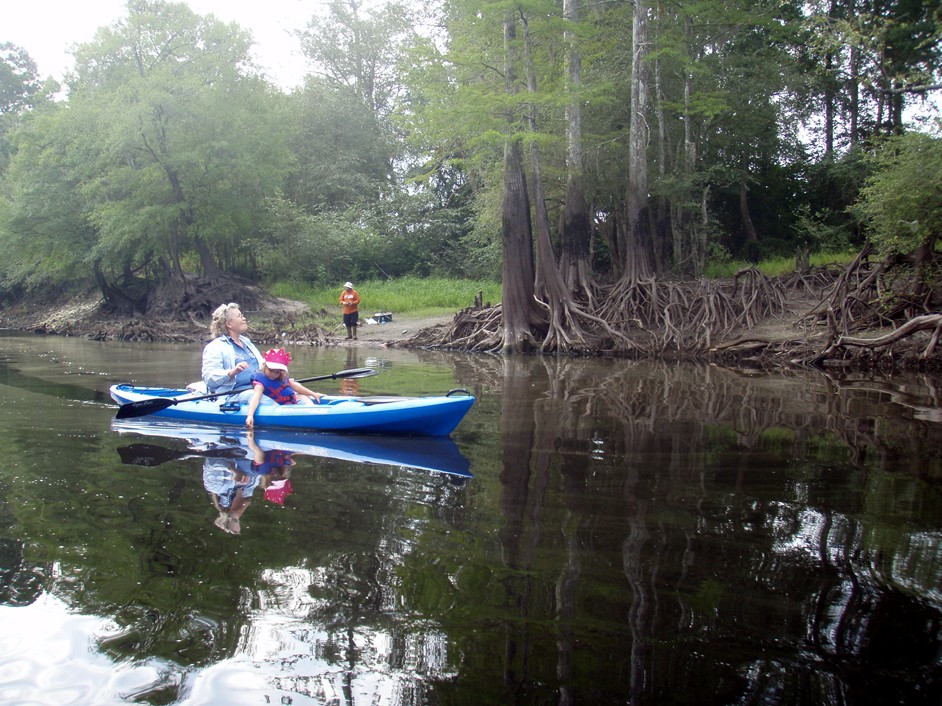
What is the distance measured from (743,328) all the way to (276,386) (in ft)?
31.2

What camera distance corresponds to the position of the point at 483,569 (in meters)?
3.58

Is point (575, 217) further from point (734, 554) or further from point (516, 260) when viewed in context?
point (734, 554)

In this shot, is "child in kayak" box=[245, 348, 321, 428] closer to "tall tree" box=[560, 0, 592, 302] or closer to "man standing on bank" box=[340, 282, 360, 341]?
"tall tree" box=[560, 0, 592, 302]

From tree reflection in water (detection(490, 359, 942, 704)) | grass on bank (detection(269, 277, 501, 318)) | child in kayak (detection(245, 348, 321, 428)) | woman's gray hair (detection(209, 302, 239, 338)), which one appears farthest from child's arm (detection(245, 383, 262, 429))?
grass on bank (detection(269, 277, 501, 318))

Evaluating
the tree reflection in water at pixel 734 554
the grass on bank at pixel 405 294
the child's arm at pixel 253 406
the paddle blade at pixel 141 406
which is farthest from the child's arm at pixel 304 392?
the grass on bank at pixel 405 294

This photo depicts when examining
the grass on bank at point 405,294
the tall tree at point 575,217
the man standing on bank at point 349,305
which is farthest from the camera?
the grass on bank at point 405,294

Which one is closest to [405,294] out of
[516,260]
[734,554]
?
[516,260]

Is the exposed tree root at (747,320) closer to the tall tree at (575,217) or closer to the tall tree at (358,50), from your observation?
the tall tree at (575,217)

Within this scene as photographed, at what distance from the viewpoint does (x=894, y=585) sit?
11.1 feet

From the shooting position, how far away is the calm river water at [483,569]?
2.71 metres

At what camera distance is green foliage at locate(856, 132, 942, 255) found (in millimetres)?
10648

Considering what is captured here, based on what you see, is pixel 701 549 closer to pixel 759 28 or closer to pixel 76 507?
pixel 76 507

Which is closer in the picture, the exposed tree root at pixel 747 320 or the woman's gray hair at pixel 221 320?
the woman's gray hair at pixel 221 320

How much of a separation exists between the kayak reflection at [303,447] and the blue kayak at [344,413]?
78 mm
